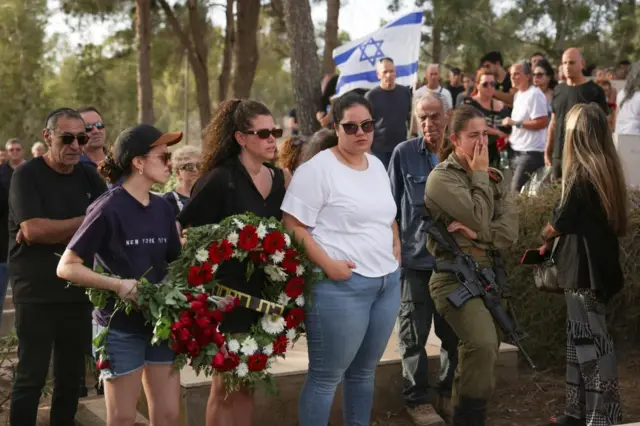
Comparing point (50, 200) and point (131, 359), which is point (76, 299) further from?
point (131, 359)

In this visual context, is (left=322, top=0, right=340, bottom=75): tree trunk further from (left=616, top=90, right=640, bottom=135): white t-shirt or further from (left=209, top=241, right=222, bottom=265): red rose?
(left=209, top=241, right=222, bottom=265): red rose

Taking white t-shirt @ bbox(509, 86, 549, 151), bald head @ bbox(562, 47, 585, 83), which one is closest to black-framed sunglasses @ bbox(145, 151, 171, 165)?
bald head @ bbox(562, 47, 585, 83)

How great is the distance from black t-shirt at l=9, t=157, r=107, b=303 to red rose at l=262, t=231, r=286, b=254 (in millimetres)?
1500

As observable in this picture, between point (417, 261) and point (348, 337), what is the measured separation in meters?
1.47

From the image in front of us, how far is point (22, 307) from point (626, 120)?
7.25 m

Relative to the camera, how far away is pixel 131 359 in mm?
4527

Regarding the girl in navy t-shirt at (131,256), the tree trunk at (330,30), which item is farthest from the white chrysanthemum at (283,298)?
the tree trunk at (330,30)

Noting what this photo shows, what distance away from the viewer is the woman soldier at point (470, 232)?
542cm

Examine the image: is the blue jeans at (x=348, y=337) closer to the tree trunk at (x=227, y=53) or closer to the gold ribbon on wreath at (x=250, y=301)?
the gold ribbon on wreath at (x=250, y=301)

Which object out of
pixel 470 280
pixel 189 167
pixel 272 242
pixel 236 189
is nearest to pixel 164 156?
pixel 236 189

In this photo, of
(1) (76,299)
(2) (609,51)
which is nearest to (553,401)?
(1) (76,299)

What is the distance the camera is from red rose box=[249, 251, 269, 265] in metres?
4.74

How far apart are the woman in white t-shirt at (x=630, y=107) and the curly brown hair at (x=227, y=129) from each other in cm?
621

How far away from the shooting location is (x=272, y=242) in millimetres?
4703
